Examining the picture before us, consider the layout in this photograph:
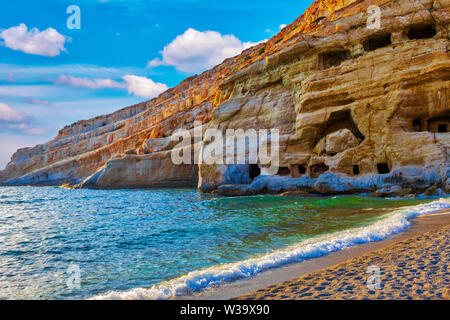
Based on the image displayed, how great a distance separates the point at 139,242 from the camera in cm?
863

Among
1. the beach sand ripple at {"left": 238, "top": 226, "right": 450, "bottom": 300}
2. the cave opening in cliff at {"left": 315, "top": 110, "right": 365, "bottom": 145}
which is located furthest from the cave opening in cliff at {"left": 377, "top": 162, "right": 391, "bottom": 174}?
the beach sand ripple at {"left": 238, "top": 226, "right": 450, "bottom": 300}

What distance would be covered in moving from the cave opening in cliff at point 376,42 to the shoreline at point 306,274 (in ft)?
55.3

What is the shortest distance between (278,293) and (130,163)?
37.3 meters

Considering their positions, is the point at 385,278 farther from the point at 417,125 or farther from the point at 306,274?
the point at 417,125

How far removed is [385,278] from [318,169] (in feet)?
55.6

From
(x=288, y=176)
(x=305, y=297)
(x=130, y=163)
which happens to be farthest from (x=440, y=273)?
(x=130, y=163)

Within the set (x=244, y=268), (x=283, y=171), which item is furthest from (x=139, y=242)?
(x=283, y=171)

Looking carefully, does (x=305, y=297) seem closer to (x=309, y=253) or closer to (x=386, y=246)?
(x=309, y=253)

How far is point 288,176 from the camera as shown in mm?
21203

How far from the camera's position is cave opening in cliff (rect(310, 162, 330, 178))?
20188mm

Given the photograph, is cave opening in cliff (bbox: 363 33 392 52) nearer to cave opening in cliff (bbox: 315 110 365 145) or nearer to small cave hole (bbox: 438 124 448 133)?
cave opening in cliff (bbox: 315 110 365 145)

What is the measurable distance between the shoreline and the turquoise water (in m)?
1.34

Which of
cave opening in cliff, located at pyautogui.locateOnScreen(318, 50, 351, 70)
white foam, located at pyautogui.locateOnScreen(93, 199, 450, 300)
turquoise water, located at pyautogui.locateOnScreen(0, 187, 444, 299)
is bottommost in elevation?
turquoise water, located at pyautogui.locateOnScreen(0, 187, 444, 299)

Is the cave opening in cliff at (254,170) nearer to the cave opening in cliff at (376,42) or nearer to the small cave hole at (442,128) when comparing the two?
the cave opening in cliff at (376,42)
